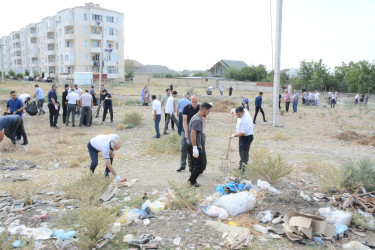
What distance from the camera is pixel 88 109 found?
12234mm

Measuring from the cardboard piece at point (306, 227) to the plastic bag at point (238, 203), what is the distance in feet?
2.13

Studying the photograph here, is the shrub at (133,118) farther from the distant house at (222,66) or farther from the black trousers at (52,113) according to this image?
the distant house at (222,66)

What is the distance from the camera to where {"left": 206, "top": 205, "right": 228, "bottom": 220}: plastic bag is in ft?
14.8

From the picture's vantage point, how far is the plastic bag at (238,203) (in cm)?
460

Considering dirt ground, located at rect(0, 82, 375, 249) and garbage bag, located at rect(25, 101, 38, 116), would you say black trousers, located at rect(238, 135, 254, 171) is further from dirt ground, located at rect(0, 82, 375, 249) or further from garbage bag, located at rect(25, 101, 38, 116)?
garbage bag, located at rect(25, 101, 38, 116)

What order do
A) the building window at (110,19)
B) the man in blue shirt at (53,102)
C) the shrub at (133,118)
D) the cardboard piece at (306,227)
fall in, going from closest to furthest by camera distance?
1. the cardboard piece at (306,227)
2. the man in blue shirt at (53,102)
3. the shrub at (133,118)
4. the building window at (110,19)

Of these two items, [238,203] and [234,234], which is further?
[238,203]

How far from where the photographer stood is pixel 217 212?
4566 mm

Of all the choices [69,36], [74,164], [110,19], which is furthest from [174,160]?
[69,36]

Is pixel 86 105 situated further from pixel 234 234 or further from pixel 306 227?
pixel 306 227

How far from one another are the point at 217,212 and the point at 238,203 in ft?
1.19

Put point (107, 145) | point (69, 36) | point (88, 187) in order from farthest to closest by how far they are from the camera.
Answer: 1. point (69, 36)
2. point (107, 145)
3. point (88, 187)

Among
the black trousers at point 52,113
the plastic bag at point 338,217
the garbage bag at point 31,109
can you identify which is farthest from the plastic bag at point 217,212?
the garbage bag at point 31,109

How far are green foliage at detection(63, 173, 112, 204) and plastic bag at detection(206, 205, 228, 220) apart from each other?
1795 millimetres
